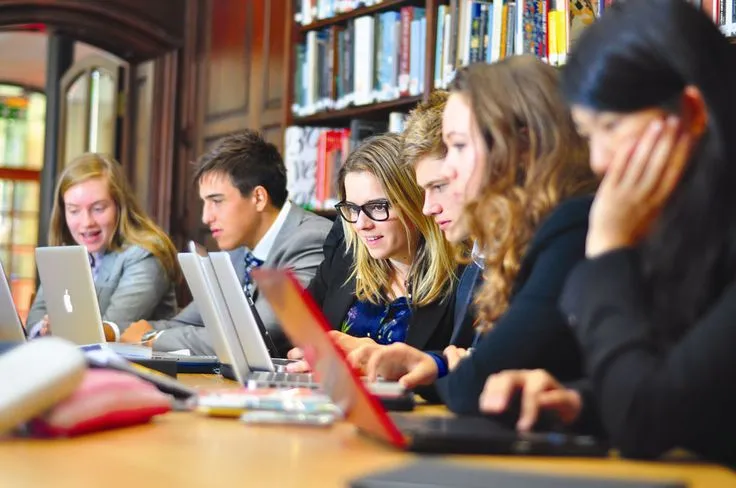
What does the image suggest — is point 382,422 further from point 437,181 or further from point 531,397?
point 437,181

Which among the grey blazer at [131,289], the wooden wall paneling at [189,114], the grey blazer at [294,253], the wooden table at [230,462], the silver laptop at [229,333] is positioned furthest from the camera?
the wooden wall paneling at [189,114]

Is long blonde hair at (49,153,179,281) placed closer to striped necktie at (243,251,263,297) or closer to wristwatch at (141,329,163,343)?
striped necktie at (243,251,263,297)

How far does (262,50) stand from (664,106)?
4278mm

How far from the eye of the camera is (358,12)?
430cm

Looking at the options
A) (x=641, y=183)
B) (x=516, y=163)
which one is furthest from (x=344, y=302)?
(x=641, y=183)

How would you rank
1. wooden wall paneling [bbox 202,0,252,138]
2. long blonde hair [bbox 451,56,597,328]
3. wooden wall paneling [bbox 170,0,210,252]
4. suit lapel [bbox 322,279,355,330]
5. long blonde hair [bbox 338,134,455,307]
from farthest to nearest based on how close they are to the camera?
wooden wall paneling [bbox 170,0,210,252] → wooden wall paneling [bbox 202,0,252,138] → suit lapel [bbox 322,279,355,330] → long blonde hair [bbox 338,134,455,307] → long blonde hair [bbox 451,56,597,328]

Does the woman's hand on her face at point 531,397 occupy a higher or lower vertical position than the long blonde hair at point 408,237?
lower

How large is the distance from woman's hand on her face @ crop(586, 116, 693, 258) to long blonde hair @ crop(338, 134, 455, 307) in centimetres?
153

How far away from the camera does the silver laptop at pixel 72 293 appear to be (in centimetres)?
277

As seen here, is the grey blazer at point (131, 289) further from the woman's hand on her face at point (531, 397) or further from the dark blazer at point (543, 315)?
the woman's hand on her face at point (531, 397)

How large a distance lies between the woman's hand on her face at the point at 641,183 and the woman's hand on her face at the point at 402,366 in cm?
68

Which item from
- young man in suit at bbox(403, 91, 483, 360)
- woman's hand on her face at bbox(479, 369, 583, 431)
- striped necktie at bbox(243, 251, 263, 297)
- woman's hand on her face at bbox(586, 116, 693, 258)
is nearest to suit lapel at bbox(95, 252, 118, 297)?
striped necktie at bbox(243, 251, 263, 297)

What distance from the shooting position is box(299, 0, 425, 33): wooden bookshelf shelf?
4094 millimetres

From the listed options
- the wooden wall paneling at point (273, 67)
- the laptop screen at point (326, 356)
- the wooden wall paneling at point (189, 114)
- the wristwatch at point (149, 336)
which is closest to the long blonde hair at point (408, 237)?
the wristwatch at point (149, 336)
